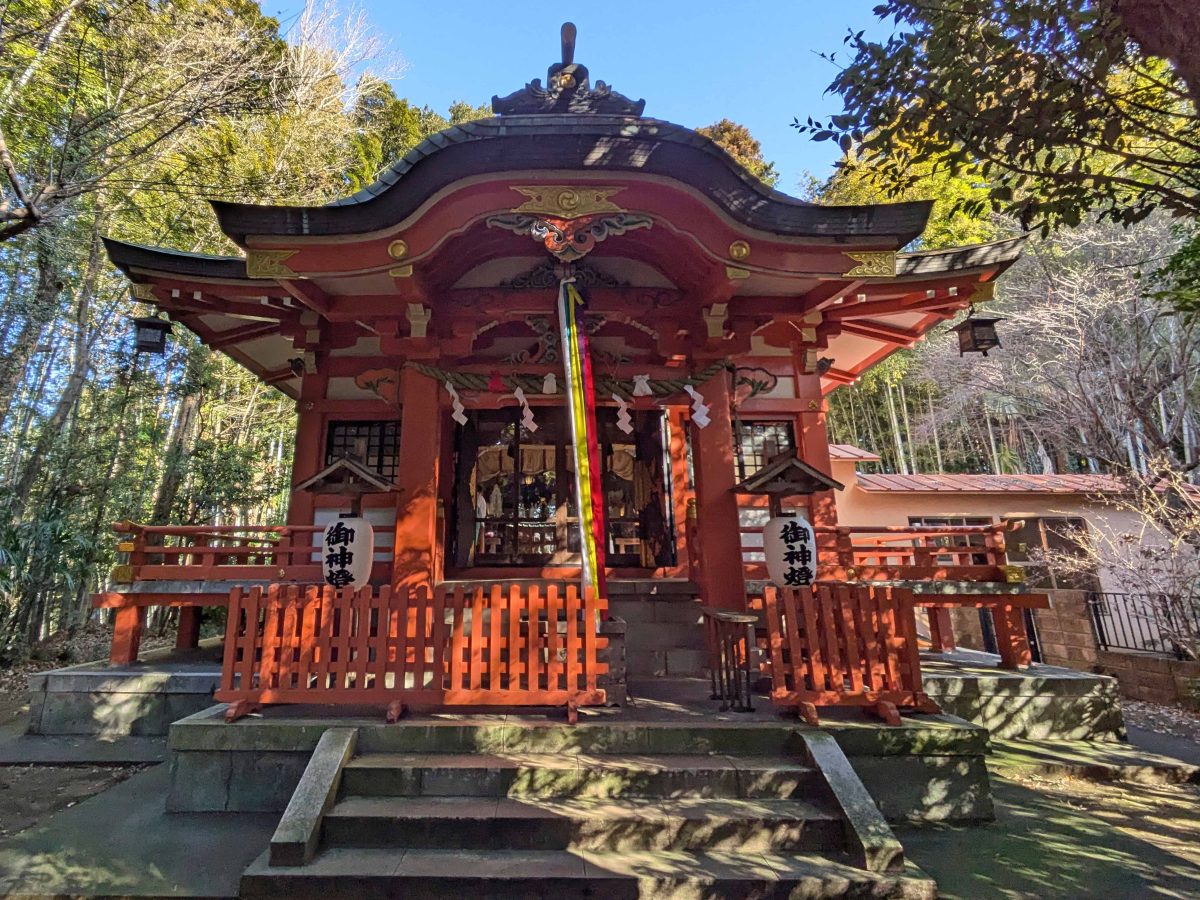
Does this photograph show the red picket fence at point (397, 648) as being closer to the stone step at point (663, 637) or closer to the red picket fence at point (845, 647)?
the red picket fence at point (845, 647)

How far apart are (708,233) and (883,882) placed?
437 cm

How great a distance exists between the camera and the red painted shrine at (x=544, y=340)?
4.50 m

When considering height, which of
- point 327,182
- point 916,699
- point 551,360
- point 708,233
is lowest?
point 916,699

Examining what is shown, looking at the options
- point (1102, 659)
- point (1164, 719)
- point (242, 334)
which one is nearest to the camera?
point (1164, 719)

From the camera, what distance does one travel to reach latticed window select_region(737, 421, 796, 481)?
7.21 meters

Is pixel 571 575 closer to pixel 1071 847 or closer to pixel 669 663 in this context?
pixel 669 663

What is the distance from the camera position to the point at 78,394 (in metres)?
9.30

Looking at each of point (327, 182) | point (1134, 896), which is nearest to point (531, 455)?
point (1134, 896)

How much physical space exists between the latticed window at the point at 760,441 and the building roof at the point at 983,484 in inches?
211

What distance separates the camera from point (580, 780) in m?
3.33

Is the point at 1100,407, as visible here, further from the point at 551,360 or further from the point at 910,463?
the point at 910,463

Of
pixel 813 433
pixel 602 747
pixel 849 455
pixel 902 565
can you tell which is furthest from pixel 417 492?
pixel 849 455

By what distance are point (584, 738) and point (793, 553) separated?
7.30 feet

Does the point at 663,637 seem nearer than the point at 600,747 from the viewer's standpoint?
No
